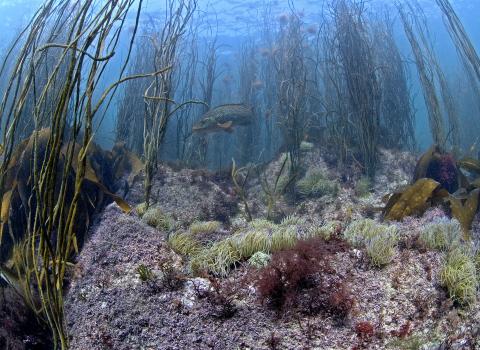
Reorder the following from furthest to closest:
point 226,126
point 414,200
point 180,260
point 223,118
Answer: point 223,118, point 226,126, point 414,200, point 180,260

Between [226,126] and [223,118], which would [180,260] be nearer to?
[226,126]

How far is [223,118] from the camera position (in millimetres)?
8359

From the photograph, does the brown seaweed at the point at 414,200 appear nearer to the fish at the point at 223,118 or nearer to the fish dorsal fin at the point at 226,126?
the fish dorsal fin at the point at 226,126

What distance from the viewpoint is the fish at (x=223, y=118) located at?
8250 millimetres

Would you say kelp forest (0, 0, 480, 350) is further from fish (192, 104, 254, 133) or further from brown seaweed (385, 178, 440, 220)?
fish (192, 104, 254, 133)

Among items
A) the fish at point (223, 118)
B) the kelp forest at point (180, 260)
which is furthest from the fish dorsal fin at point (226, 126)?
the kelp forest at point (180, 260)

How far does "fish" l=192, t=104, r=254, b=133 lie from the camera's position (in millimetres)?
8250

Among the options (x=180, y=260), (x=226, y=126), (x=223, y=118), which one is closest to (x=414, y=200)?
(x=180, y=260)

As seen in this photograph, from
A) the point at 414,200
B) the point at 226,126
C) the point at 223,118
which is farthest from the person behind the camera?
the point at 223,118

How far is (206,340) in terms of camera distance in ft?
8.41

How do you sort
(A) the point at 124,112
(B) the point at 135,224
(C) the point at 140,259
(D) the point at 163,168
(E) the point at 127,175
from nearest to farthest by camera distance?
(C) the point at 140,259
(B) the point at 135,224
(E) the point at 127,175
(D) the point at 163,168
(A) the point at 124,112

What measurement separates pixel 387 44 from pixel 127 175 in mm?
10299

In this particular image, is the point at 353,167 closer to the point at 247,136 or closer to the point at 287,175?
the point at 287,175

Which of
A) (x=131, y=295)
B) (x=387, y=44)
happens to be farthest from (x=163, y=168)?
(x=387, y=44)
